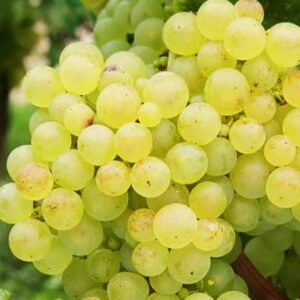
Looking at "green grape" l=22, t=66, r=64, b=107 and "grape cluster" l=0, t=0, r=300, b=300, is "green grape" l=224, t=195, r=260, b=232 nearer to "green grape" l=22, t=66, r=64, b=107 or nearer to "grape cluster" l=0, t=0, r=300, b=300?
"grape cluster" l=0, t=0, r=300, b=300

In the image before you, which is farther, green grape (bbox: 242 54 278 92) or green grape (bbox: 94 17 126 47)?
green grape (bbox: 94 17 126 47)

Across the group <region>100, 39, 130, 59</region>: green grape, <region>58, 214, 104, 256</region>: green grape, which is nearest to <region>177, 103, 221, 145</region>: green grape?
<region>58, 214, 104, 256</region>: green grape

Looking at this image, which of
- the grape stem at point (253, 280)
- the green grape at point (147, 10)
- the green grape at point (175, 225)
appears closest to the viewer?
the green grape at point (175, 225)

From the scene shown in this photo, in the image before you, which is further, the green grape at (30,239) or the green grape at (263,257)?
the green grape at (263,257)

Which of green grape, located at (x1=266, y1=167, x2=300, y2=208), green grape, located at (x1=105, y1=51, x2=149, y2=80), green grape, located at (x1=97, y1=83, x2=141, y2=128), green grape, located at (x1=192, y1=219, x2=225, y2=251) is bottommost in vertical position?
green grape, located at (x1=192, y1=219, x2=225, y2=251)

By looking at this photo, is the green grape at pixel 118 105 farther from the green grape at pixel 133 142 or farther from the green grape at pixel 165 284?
the green grape at pixel 165 284

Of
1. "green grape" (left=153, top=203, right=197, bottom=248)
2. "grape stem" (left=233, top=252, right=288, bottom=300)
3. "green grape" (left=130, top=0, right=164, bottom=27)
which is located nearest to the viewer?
"green grape" (left=153, top=203, right=197, bottom=248)

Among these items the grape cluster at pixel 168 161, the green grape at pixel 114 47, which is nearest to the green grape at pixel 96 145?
the grape cluster at pixel 168 161
